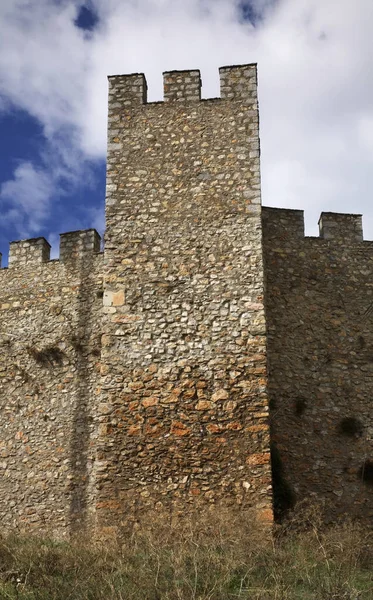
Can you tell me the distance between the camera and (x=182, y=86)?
1134 centimetres

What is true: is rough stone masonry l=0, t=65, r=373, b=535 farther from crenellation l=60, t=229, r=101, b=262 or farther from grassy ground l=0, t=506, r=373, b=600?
grassy ground l=0, t=506, r=373, b=600

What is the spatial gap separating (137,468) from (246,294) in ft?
9.67

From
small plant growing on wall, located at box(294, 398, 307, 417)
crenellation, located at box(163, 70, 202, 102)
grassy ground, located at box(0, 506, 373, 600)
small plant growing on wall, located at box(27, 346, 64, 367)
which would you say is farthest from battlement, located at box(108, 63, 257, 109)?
grassy ground, located at box(0, 506, 373, 600)

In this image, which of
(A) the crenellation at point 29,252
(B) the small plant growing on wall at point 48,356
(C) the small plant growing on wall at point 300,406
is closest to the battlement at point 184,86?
(A) the crenellation at point 29,252

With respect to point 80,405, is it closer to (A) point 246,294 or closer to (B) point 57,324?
(B) point 57,324

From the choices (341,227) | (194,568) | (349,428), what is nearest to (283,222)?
(341,227)

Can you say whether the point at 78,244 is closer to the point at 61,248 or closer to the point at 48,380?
the point at 61,248

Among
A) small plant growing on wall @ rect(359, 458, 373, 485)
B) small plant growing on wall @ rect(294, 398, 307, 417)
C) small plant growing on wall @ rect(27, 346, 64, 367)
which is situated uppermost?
small plant growing on wall @ rect(27, 346, 64, 367)

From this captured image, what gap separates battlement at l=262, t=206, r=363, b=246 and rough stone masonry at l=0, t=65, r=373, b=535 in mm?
27

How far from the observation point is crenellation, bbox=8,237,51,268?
13898 mm

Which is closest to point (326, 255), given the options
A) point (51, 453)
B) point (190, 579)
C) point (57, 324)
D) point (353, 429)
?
point (353, 429)

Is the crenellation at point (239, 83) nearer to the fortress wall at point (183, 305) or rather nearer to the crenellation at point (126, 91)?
the fortress wall at point (183, 305)

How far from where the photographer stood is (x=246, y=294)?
396 inches

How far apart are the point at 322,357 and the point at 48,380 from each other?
515cm
